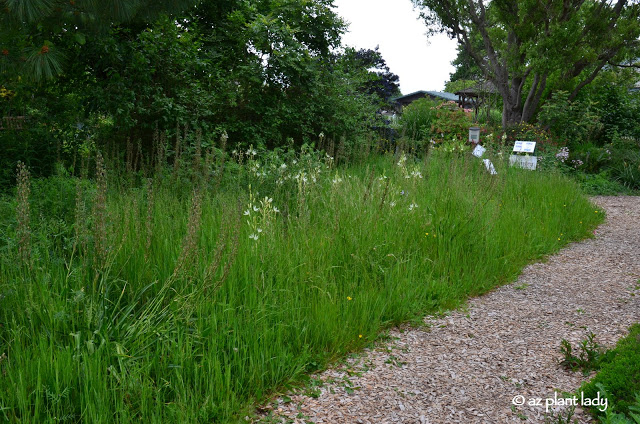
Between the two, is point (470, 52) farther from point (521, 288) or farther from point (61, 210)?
point (61, 210)

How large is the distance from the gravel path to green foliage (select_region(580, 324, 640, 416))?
0.50ft

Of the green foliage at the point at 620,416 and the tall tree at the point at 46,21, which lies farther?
the tall tree at the point at 46,21

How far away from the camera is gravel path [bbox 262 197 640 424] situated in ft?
7.89

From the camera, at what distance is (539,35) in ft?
39.7

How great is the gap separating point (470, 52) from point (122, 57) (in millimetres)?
10481

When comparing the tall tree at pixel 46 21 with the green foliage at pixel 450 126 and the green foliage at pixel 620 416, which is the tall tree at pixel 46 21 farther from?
the green foliage at pixel 450 126

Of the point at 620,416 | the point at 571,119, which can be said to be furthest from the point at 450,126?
the point at 620,416

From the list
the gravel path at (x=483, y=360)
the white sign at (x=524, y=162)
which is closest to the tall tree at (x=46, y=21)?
the gravel path at (x=483, y=360)

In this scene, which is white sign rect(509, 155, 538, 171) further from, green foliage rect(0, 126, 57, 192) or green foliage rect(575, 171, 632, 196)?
green foliage rect(0, 126, 57, 192)

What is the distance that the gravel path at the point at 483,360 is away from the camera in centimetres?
240

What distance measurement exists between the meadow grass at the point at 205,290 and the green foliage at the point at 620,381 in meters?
1.20

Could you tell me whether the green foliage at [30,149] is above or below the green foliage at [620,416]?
above

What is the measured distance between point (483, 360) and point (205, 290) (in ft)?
5.43

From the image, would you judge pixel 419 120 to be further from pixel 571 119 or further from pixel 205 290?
pixel 205 290
